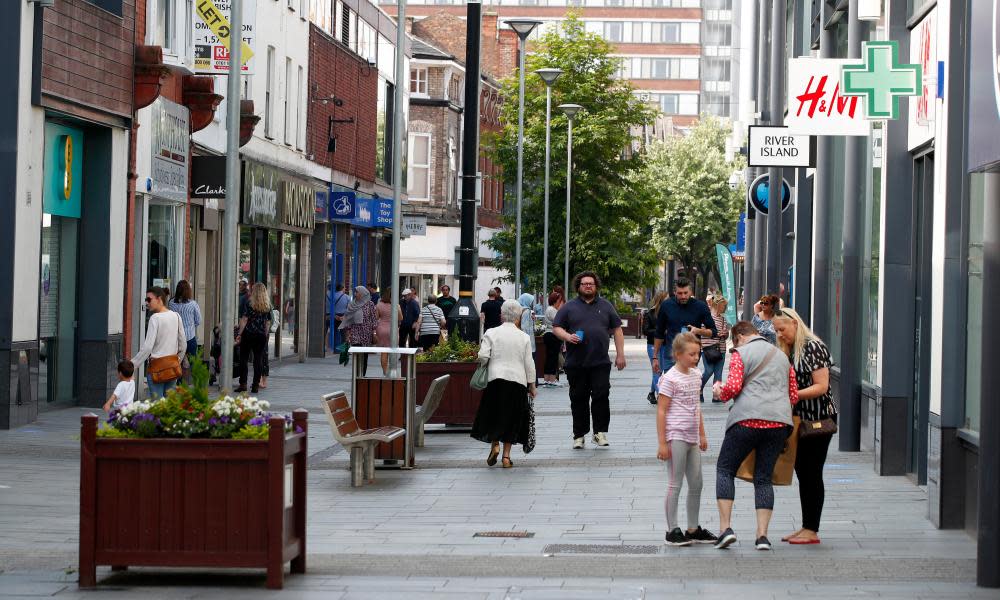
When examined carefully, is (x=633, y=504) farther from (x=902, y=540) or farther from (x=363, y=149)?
(x=363, y=149)

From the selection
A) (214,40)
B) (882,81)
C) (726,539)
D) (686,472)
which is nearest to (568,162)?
(214,40)

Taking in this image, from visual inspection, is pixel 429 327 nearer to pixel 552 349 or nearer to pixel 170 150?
pixel 552 349

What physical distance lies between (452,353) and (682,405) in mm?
8673

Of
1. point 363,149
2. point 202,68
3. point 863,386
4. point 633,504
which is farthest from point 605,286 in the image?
point 633,504

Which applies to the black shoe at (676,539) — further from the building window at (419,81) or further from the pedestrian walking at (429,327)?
the building window at (419,81)

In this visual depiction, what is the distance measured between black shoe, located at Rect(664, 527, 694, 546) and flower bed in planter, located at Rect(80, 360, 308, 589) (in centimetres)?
305

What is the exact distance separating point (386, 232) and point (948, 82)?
38132 millimetres

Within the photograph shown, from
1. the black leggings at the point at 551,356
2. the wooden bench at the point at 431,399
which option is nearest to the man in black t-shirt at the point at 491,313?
the black leggings at the point at 551,356

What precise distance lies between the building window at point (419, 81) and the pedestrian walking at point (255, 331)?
3895 cm

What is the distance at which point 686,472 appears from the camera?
434 inches

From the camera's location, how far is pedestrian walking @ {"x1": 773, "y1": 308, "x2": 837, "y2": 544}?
1081cm

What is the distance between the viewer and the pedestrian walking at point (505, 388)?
15.7 metres

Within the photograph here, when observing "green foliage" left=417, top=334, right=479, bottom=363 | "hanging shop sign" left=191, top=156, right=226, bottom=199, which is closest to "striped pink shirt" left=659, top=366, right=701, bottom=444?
"green foliage" left=417, top=334, right=479, bottom=363

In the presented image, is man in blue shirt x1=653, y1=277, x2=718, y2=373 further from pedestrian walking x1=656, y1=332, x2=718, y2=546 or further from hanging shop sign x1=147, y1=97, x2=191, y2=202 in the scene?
pedestrian walking x1=656, y1=332, x2=718, y2=546
